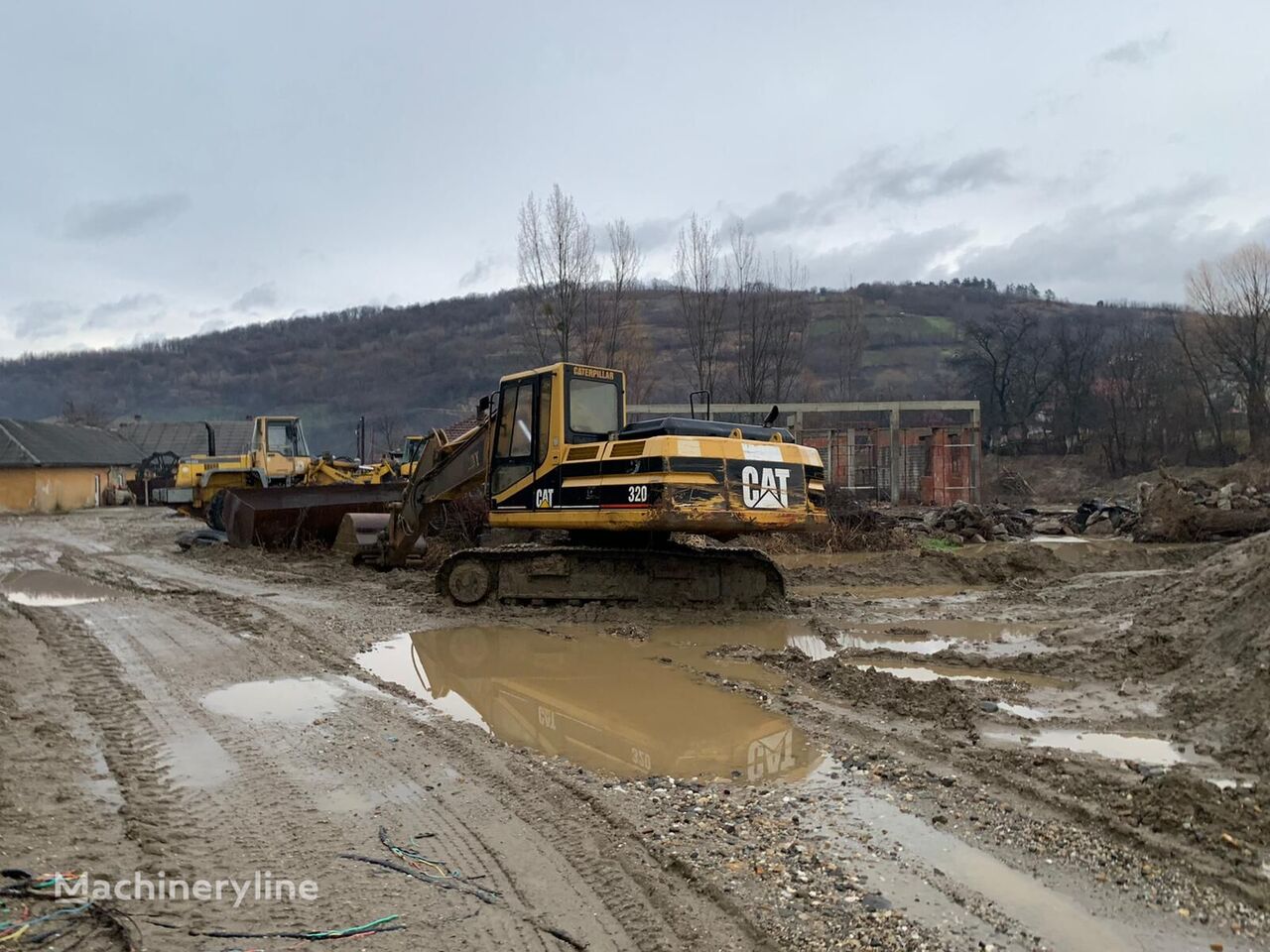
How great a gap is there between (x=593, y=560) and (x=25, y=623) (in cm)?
576

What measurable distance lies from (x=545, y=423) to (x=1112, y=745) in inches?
253

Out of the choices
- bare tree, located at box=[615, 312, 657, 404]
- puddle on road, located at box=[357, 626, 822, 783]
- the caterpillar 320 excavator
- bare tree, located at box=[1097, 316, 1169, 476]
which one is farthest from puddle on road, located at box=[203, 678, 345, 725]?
bare tree, located at box=[1097, 316, 1169, 476]

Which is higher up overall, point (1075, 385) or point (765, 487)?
Answer: point (1075, 385)

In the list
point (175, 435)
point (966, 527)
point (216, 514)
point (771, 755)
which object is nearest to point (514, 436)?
point (771, 755)

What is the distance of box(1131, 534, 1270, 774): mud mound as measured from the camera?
5.27 metres

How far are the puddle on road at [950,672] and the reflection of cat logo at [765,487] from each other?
211cm

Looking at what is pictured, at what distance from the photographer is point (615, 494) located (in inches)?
364

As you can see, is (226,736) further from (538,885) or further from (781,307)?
(781,307)

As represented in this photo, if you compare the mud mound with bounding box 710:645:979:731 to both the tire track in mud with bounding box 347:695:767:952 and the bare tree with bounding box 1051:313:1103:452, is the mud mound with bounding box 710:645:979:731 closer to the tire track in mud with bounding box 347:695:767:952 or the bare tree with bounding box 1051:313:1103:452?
the tire track in mud with bounding box 347:695:767:952

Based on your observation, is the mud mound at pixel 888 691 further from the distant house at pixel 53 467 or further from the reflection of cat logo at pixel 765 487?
the distant house at pixel 53 467

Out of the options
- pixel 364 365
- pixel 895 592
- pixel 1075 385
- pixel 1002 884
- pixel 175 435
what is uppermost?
pixel 364 365

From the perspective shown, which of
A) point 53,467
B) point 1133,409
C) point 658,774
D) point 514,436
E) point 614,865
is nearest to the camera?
point 614,865

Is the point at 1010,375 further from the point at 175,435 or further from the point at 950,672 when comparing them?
the point at 175,435

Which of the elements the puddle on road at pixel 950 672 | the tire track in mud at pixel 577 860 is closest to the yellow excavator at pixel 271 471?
the puddle on road at pixel 950 672
